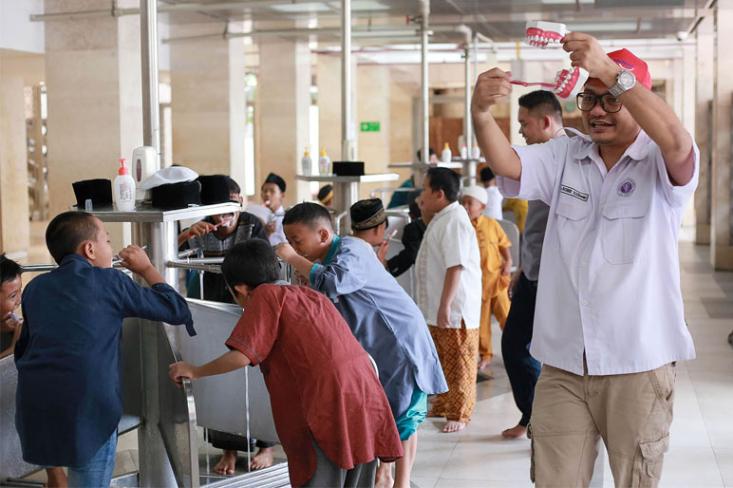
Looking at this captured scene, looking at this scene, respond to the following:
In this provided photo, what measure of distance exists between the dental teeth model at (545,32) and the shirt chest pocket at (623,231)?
1.45ft

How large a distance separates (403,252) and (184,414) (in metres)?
2.58

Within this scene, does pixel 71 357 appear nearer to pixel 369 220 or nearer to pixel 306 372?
pixel 306 372

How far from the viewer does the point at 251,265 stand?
9.75ft

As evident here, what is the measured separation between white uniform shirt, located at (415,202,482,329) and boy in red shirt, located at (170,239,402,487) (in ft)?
7.13

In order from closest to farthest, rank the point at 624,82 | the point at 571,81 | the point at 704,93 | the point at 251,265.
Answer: the point at 624,82 < the point at 571,81 < the point at 251,265 < the point at 704,93

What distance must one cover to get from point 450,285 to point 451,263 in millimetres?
109

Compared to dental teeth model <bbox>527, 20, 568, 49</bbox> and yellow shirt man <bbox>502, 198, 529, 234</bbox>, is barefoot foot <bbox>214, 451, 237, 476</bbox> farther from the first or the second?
yellow shirt man <bbox>502, 198, 529, 234</bbox>

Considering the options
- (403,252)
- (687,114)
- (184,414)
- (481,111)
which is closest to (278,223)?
(403,252)

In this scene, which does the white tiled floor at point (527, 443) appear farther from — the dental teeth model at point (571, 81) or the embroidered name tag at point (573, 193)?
the dental teeth model at point (571, 81)

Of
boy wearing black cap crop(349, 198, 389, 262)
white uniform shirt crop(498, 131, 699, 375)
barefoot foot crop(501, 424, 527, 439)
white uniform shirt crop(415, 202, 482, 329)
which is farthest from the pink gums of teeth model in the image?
barefoot foot crop(501, 424, 527, 439)

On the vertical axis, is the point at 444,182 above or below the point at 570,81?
below

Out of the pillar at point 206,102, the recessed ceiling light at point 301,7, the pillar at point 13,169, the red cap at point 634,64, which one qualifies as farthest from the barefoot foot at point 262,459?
the pillar at point 13,169

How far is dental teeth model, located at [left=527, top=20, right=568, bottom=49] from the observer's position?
8.42 feet

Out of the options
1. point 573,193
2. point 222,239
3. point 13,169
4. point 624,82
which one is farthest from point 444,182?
point 13,169
